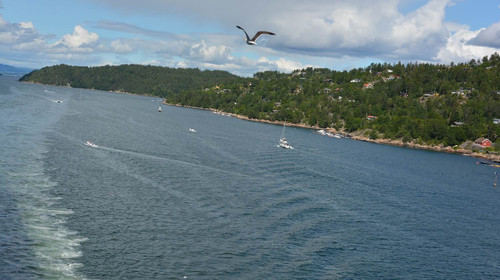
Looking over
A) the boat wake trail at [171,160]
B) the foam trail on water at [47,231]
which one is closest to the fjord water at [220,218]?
the foam trail on water at [47,231]

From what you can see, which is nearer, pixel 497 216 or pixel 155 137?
pixel 497 216

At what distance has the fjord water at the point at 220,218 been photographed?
3394cm

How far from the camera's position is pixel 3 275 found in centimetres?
2867

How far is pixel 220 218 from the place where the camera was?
45750mm

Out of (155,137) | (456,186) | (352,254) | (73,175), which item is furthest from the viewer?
(155,137)

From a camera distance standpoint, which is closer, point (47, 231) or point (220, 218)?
point (47, 231)

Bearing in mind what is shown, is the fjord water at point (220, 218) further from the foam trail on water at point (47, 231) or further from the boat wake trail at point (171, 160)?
the boat wake trail at point (171, 160)

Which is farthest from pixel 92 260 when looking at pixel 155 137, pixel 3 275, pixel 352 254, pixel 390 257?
pixel 155 137

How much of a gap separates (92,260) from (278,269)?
15.3 m

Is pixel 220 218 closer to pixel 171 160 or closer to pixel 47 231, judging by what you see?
pixel 47 231

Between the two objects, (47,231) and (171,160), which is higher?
(171,160)

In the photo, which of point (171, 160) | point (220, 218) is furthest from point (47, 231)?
point (171, 160)

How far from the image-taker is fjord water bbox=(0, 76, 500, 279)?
33.9m

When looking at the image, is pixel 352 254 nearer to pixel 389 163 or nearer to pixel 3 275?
pixel 3 275
